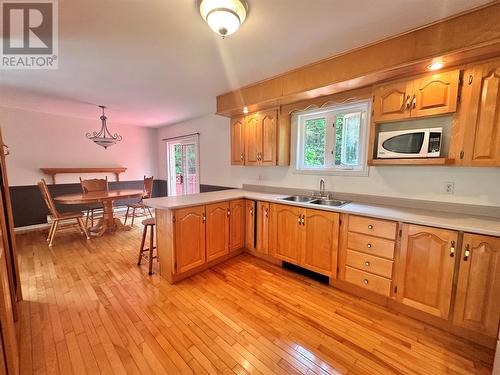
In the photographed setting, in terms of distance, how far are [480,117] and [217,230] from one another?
8.73 ft

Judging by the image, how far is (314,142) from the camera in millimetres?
2857

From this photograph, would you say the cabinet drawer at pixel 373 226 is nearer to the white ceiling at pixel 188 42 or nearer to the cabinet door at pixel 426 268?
the cabinet door at pixel 426 268

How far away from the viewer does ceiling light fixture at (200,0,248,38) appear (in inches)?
50.6

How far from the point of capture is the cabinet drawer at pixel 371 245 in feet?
6.09

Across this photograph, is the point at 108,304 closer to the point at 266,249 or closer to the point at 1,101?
the point at 266,249

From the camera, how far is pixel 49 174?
4.31m

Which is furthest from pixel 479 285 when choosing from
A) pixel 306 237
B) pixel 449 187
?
pixel 306 237

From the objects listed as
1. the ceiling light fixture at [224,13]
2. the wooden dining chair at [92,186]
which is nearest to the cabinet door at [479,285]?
the ceiling light fixture at [224,13]

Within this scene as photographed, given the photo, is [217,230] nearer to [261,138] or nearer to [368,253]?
[261,138]

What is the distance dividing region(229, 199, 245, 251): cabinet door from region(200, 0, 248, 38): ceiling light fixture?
192cm

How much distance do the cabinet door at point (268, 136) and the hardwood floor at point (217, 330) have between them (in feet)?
5.06

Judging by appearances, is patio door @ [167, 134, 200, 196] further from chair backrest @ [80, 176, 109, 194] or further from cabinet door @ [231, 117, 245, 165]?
chair backrest @ [80, 176, 109, 194]

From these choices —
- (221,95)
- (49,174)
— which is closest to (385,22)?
(221,95)

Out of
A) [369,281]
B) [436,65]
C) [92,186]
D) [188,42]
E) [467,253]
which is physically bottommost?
[369,281]
